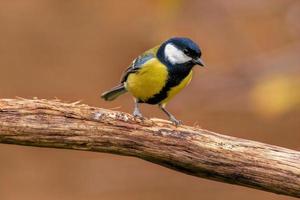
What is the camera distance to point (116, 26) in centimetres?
660

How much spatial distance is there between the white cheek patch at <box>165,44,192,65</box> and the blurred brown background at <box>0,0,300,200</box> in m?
1.49

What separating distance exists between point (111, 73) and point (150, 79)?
7.14 feet

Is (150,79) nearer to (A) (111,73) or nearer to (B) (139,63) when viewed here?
(B) (139,63)

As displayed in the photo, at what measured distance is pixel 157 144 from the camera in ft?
12.4

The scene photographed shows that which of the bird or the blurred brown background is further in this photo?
the blurred brown background

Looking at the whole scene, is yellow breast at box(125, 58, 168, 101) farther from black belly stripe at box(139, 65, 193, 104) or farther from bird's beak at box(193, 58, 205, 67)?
bird's beak at box(193, 58, 205, 67)

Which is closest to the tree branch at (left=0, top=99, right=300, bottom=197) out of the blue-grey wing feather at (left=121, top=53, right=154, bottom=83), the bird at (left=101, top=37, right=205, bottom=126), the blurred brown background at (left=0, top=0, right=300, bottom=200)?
the bird at (left=101, top=37, right=205, bottom=126)

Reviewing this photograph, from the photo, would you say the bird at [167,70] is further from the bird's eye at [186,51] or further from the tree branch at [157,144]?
the tree branch at [157,144]

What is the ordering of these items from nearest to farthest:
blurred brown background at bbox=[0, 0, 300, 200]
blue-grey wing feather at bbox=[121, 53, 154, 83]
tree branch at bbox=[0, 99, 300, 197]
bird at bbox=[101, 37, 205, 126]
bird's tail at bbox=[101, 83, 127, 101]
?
tree branch at bbox=[0, 99, 300, 197]
bird at bbox=[101, 37, 205, 126]
blue-grey wing feather at bbox=[121, 53, 154, 83]
bird's tail at bbox=[101, 83, 127, 101]
blurred brown background at bbox=[0, 0, 300, 200]

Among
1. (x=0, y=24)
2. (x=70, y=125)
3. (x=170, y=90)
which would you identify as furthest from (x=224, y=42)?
(x=70, y=125)

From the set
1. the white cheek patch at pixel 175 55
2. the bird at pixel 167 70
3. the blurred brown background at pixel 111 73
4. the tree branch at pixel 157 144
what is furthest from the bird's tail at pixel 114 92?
the blurred brown background at pixel 111 73

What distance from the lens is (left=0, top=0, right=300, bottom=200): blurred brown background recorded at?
620 cm

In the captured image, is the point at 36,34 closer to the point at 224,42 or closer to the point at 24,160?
the point at 24,160

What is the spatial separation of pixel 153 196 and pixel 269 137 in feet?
2.87
